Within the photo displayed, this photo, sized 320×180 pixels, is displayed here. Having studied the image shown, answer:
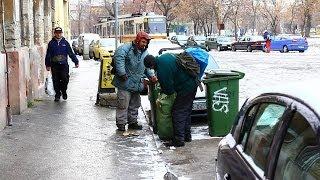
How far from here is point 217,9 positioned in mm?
69938

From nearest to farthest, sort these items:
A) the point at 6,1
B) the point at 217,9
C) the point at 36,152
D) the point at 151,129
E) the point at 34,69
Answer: the point at 36,152, the point at 151,129, the point at 6,1, the point at 34,69, the point at 217,9

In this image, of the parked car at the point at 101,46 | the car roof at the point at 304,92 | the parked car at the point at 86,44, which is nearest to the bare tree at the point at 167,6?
the parked car at the point at 86,44

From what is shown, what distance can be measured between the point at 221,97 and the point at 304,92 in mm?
5671

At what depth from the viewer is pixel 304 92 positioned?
10.1 feet

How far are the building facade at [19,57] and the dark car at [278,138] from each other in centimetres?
633

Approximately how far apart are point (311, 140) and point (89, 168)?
4678 mm

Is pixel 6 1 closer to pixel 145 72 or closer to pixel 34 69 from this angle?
pixel 34 69

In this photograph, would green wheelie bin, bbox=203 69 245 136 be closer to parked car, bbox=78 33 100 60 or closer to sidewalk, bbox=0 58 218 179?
sidewalk, bbox=0 58 218 179

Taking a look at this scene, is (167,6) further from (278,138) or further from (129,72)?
(278,138)

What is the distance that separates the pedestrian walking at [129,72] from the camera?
9.17m

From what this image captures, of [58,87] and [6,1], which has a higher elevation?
[6,1]

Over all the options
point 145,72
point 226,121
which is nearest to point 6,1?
point 145,72

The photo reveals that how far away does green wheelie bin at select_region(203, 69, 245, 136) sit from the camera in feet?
28.5

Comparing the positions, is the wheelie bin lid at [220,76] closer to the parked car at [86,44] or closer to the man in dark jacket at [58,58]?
the man in dark jacket at [58,58]
